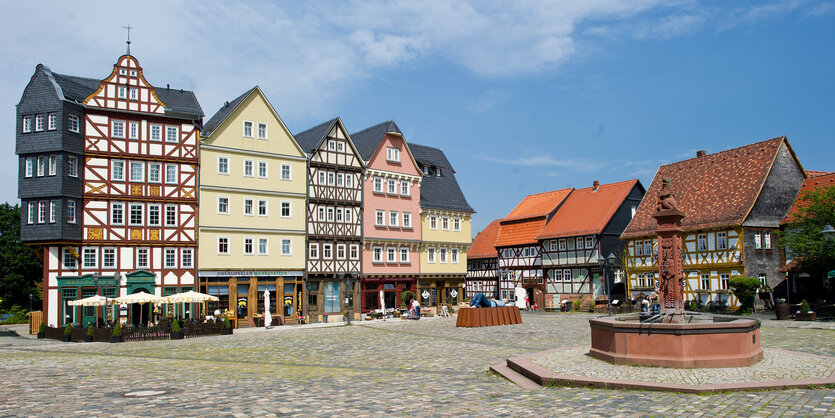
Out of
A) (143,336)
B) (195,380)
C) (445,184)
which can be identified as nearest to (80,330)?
(143,336)

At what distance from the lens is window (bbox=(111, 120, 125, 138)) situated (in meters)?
39.0

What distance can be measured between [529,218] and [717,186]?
1910 centimetres

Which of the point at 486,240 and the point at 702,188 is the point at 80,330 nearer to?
the point at 702,188

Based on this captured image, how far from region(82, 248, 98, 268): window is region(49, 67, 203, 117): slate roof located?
879cm

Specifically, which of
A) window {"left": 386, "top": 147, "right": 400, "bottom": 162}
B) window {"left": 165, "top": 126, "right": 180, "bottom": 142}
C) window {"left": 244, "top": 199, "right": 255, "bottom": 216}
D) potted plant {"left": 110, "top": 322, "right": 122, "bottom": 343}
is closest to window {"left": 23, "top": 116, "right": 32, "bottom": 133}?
window {"left": 165, "top": 126, "right": 180, "bottom": 142}

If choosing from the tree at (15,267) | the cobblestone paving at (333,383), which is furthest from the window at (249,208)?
the tree at (15,267)

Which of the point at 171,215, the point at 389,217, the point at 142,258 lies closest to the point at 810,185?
the point at 389,217

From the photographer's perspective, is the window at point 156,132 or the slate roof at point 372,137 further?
the slate roof at point 372,137

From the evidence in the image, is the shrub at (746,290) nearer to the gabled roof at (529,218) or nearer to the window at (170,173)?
the gabled roof at (529,218)

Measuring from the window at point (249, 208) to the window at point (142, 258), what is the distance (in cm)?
677

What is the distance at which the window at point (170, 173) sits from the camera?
40406 mm

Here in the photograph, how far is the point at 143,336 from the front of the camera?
96.4 ft

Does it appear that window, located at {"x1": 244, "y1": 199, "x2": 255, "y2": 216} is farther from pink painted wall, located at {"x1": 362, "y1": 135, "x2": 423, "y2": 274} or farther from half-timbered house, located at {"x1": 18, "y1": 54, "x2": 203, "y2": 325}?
pink painted wall, located at {"x1": 362, "y1": 135, "x2": 423, "y2": 274}

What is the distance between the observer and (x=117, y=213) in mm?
38750
